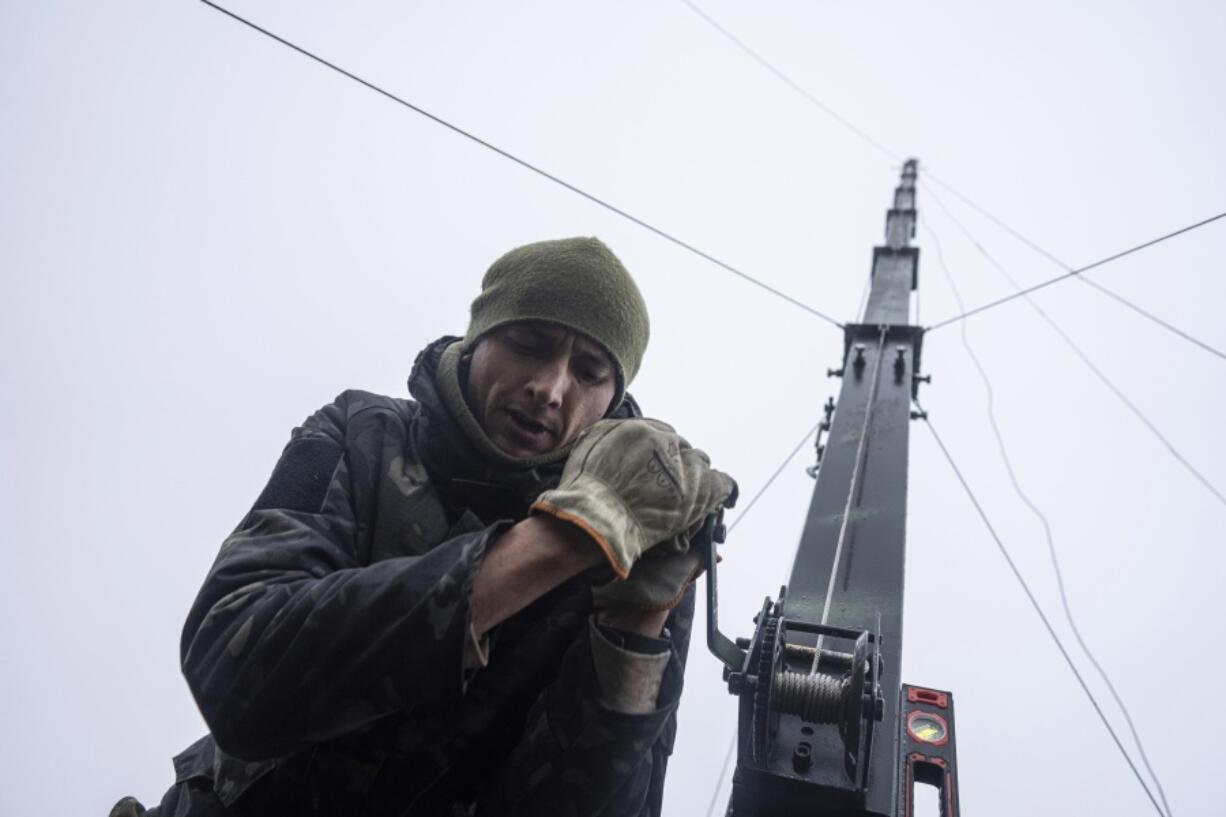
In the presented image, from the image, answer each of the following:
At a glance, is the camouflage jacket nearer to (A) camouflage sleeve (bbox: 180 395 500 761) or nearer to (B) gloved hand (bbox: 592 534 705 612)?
(A) camouflage sleeve (bbox: 180 395 500 761)

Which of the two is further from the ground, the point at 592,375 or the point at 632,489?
the point at 592,375

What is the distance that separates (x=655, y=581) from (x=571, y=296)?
76 cm

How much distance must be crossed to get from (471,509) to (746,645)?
0.77 meters

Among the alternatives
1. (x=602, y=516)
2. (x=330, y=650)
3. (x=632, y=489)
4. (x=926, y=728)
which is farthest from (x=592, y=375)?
(x=926, y=728)

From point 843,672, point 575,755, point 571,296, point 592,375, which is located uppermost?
point 571,296

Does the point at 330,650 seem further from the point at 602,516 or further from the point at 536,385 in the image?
the point at 536,385

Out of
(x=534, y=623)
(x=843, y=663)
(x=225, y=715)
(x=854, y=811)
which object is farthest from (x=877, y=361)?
(x=225, y=715)

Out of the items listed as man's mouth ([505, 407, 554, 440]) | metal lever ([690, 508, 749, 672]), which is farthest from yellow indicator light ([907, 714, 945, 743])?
man's mouth ([505, 407, 554, 440])

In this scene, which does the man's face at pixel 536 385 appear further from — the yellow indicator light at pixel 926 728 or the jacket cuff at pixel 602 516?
the yellow indicator light at pixel 926 728

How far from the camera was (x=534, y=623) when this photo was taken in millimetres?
1419

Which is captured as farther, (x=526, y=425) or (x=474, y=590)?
(x=526, y=425)

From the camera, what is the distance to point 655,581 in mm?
1214

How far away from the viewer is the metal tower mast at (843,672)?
1.46m

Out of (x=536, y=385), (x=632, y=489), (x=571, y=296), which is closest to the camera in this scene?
(x=632, y=489)
